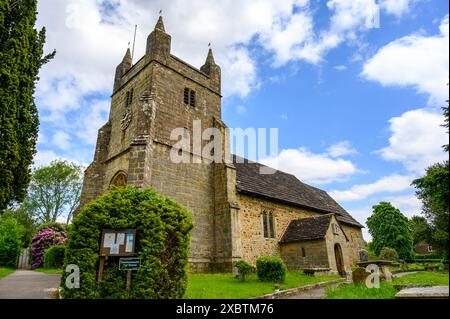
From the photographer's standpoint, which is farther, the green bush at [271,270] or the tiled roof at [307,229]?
the tiled roof at [307,229]

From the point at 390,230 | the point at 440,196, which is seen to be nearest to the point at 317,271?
the point at 440,196

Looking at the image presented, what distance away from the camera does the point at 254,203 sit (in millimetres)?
20141

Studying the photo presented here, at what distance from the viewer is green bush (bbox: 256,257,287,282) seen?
13711mm

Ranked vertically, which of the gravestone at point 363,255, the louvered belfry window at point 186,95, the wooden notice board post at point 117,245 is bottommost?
the gravestone at point 363,255

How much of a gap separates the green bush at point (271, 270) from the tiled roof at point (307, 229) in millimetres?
6346

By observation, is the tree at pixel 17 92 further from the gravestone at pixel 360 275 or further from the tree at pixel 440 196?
the gravestone at pixel 360 275

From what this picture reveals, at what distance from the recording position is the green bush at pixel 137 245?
7926 mm

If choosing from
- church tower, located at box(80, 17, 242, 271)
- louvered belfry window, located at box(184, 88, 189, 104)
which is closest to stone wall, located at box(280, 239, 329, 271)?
church tower, located at box(80, 17, 242, 271)

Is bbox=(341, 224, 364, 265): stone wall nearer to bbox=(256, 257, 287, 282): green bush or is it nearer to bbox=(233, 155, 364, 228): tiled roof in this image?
bbox=(233, 155, 364, 228): tiled roof

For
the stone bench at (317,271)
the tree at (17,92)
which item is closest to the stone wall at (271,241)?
the stone bench at (317,271)

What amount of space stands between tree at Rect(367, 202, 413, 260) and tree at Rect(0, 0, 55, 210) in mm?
43929

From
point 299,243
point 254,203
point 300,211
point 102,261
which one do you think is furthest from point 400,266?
point 102,261
